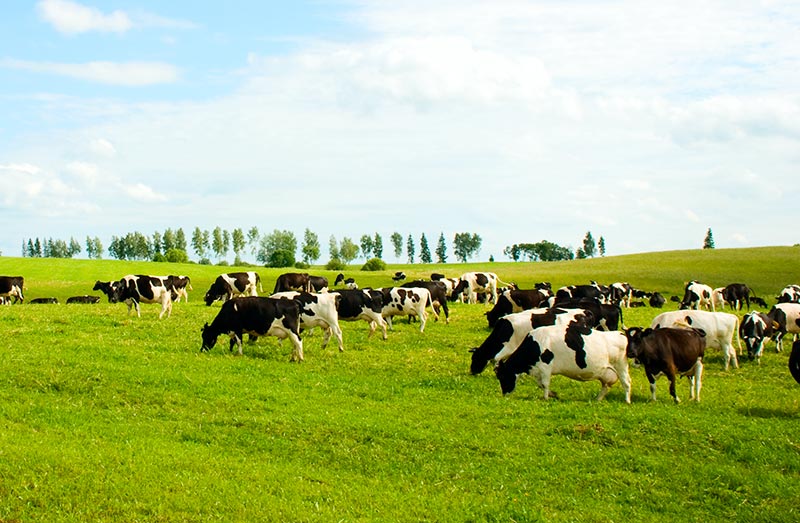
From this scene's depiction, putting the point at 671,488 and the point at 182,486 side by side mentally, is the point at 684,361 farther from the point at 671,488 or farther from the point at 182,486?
the point at 182,486

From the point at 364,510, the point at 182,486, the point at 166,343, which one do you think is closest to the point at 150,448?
the point at 182,486

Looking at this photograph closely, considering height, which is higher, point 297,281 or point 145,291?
point 297,281

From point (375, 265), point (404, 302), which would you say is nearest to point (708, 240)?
point (375, 265)

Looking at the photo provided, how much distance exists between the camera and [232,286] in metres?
45.0

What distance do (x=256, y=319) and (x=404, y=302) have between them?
9.18 metres

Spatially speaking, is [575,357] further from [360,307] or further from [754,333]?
[360,307]

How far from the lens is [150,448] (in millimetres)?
13344

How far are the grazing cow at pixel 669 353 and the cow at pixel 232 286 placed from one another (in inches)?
1166

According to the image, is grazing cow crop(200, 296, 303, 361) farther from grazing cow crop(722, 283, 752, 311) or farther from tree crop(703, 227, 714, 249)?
tree crop(703, 227, 714, 249)

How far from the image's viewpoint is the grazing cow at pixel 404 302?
31.1 meters

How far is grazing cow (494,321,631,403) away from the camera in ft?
60.4

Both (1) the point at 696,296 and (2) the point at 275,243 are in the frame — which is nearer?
(1) the point at 696,296

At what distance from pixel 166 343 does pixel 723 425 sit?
16378 millimetres

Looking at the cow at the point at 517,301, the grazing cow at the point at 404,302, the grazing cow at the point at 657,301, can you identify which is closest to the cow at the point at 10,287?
the grazing cow at the point at 404,302
